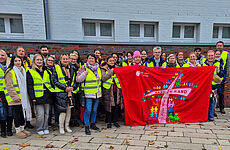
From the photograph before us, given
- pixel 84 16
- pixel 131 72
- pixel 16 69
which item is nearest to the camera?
pixel 16 69

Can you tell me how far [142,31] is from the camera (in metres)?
8.48

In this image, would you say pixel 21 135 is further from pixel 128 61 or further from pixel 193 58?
pixel 193 58

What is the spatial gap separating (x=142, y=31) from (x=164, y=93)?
5.12 meters

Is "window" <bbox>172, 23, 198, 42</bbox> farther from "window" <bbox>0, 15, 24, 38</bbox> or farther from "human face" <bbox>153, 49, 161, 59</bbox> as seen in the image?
"window" <bbox>0, 15, 24, 38</bbox>

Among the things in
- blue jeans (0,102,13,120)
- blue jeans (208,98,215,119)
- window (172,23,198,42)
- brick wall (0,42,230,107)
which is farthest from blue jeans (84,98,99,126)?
window (172,23,198,42)

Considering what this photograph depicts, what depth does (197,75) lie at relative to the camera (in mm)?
4434

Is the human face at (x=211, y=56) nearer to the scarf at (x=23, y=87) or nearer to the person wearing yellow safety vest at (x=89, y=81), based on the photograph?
the person wearing yellow safety vest at (x=89, y=81)

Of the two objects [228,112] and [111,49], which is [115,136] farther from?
[228,112]

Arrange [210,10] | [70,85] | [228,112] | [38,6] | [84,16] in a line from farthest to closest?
[210,10] → [84,16] → [38,6] → [228,112] → [70,85]

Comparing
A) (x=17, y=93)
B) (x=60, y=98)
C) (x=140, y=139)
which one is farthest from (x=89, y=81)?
(x=140, y=139)

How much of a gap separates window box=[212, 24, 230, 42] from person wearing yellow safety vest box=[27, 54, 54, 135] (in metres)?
9.59

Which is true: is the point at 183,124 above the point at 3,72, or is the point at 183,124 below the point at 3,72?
below

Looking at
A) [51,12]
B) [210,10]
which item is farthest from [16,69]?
[210,10]

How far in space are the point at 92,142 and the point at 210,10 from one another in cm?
924
